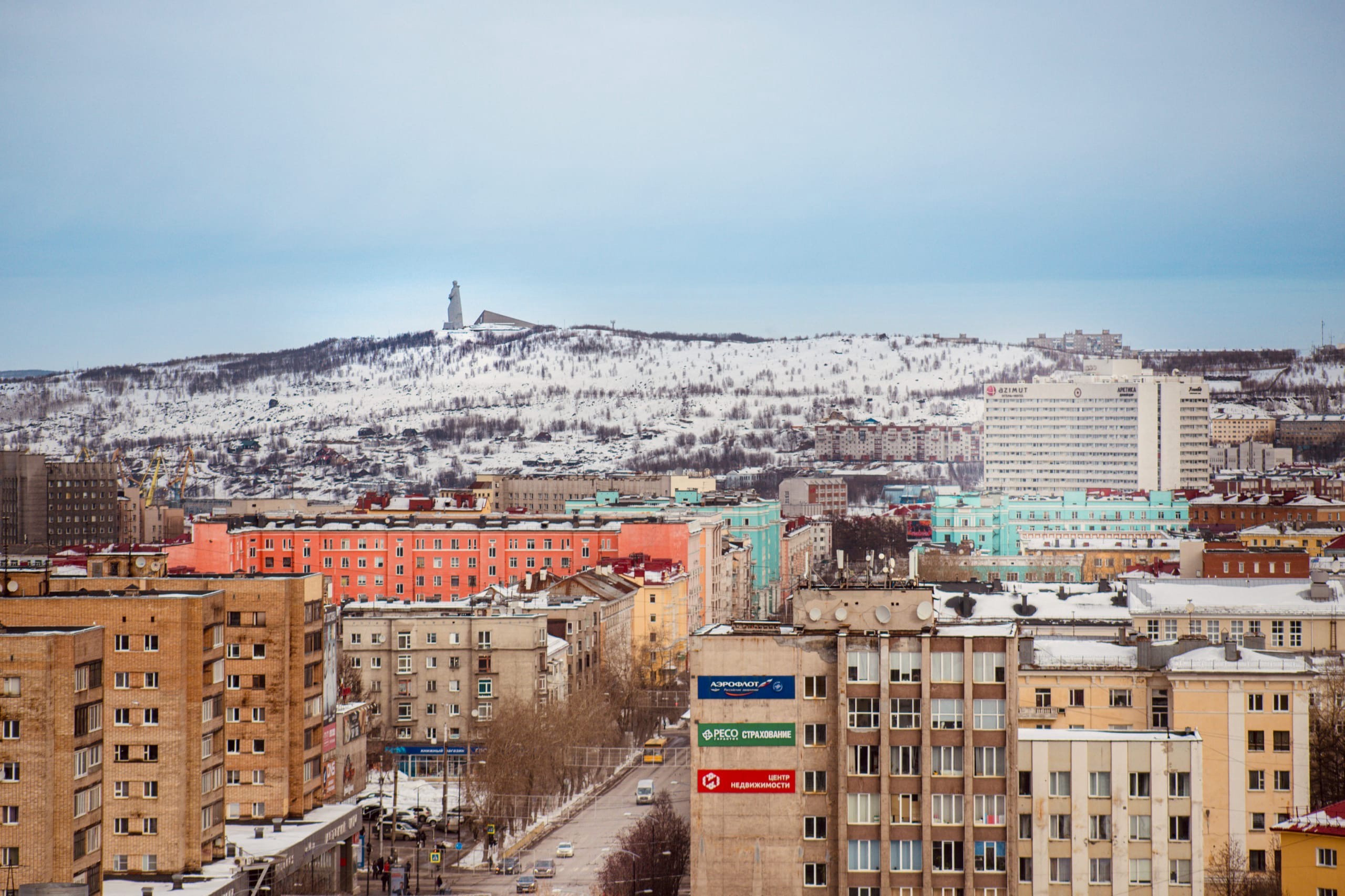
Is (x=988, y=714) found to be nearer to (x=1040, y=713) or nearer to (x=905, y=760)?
(x=905, y=760)

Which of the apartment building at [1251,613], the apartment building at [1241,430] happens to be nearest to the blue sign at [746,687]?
the apartment building at [1251,613]

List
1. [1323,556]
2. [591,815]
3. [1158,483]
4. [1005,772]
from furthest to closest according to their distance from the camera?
1. [1158,483]
2. [1323,556]
3. [591,815]
4. [1005,772]

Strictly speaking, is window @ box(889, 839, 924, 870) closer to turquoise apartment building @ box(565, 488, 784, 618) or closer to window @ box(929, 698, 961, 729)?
window @ box(929, 698, 961, 729)

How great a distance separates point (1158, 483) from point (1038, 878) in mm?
130432

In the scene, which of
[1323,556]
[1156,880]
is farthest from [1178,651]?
[1323,556]

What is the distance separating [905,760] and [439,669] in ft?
79.6

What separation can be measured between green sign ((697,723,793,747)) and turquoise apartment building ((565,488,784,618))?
5863cm

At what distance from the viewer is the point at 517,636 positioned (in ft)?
144

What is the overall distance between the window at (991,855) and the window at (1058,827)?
3.55 feet

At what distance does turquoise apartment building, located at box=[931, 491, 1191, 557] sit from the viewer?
96.7 m

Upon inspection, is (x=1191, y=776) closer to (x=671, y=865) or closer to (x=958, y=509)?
(x=671, y=865)

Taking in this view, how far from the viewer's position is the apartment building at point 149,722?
27.1m

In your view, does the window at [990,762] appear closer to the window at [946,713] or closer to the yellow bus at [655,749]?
the window at [946,713]

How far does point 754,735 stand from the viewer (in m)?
21.4
